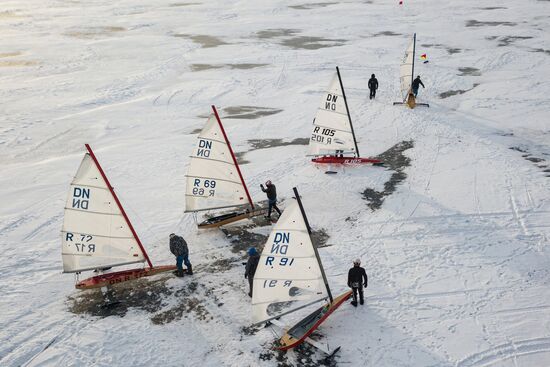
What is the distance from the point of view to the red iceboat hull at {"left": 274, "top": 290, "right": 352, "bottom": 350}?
9234mm

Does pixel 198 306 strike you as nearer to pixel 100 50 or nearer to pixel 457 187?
pixel 457 187

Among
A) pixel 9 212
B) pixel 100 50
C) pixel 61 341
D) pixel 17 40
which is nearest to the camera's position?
pixel 61 341

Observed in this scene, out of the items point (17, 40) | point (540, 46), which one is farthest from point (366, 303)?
point (17, 40)

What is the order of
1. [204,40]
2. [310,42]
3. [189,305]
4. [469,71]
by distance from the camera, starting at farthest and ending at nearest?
[204,40]
[310,42]
[469,71]
[189,305]

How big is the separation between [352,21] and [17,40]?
110ft

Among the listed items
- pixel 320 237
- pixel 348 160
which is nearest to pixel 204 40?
pixel 348 160

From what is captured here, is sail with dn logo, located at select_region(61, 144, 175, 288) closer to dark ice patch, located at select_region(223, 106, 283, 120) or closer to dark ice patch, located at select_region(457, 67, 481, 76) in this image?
dark ice patch, located at select_region(223, 106, 283, 120)

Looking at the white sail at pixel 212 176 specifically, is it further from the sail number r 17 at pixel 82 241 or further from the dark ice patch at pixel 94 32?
the dark ice patch at pixel 94 32

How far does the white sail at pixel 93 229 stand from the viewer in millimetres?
10352

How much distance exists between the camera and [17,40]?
43.7m

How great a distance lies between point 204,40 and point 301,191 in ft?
96.9

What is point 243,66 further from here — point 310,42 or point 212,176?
point 212,176

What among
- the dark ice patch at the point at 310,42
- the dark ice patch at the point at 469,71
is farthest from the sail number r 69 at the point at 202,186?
the dark ice patch at the point at 310,42

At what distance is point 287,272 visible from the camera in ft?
29.8
